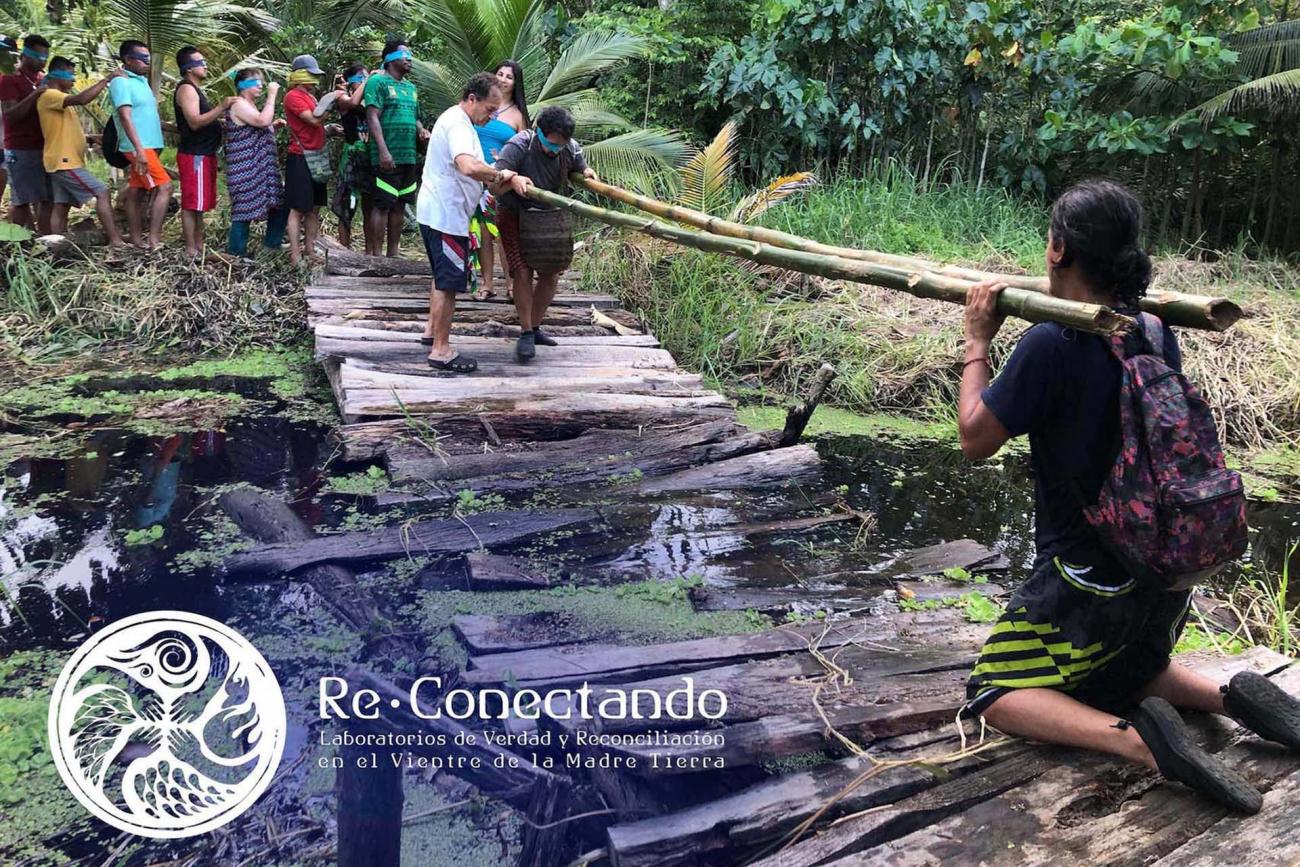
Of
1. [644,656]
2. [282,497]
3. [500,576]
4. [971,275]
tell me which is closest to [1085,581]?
[971,275]

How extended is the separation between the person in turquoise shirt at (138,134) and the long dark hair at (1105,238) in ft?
22.1

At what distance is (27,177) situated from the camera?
707 cm

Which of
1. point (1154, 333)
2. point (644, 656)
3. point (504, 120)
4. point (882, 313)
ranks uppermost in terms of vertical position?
point (504, 120)

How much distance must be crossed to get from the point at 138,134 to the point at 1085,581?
7.10 metres

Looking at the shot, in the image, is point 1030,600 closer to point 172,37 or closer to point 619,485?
point 619,485

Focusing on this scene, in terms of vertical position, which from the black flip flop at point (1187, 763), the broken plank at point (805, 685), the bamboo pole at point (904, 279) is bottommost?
the broken plank at point (805, 685)

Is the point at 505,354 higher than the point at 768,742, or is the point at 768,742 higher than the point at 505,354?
the point at 505,354

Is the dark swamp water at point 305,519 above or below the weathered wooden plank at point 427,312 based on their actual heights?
below

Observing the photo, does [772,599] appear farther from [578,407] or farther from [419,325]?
[419,325]

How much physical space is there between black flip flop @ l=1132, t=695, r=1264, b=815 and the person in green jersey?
643cm

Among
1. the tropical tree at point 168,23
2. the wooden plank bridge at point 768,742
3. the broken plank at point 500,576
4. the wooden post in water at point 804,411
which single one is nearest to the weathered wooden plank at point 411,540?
the wooden plank bridge at point 768,742

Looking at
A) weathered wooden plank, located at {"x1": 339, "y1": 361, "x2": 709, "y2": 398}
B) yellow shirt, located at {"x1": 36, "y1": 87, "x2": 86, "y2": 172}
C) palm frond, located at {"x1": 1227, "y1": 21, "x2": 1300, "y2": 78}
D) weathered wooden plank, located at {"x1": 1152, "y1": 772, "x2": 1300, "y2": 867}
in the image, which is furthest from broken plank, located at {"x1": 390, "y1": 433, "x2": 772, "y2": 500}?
palm frond, located at {"x1": 1227, "y1": 21, "x2": 1300, "y2": 78}

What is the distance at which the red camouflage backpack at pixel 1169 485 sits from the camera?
80.4 inches

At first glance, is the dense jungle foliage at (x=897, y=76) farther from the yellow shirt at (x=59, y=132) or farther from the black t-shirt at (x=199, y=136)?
the black t-shirt at (x=199, y=136)
